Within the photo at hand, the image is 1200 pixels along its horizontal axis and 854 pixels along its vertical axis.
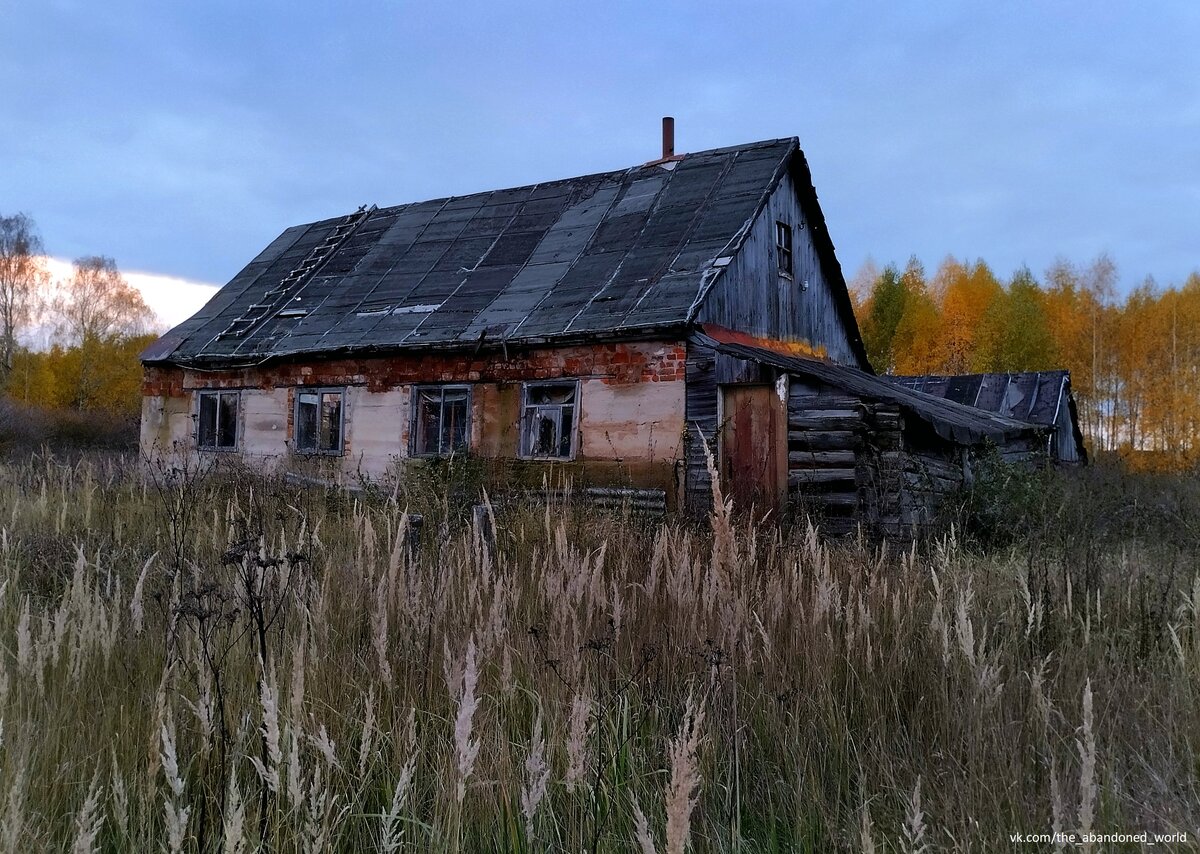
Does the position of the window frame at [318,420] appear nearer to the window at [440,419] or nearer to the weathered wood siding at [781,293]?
the window at [440,419]

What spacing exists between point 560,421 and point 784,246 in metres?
5.43

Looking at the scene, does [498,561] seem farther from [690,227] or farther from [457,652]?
[690,227]

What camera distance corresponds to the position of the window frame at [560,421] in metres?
12.2

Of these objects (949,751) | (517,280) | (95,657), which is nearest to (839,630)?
(949,751)

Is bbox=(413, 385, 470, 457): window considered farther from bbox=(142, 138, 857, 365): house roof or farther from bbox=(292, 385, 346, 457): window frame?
bbox=(292, 385, 346, 457): window frame

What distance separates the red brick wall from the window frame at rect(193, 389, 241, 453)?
138 mm

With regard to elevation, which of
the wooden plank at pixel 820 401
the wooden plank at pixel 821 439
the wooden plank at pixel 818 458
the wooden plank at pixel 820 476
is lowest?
the wooden plank at pixel 820 476

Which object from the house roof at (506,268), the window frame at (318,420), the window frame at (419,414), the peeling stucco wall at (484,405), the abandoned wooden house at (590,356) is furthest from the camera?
the window frame at (318,420)

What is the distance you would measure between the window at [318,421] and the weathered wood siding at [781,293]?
6.85 m

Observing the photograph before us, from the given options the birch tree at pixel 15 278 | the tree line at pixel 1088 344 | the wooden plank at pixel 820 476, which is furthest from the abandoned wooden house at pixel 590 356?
the birch tree at pixel 15 278

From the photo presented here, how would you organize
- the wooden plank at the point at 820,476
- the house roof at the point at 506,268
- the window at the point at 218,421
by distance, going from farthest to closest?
the window at the point at 218,421 → the house roof at the point at 506,268 → the wooden plank at the point at 820,476

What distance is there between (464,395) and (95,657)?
10876mm

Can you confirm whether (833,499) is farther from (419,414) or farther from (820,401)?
(419,414)

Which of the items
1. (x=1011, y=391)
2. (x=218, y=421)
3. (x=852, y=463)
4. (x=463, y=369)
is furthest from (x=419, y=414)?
(x=1011, y=391)
